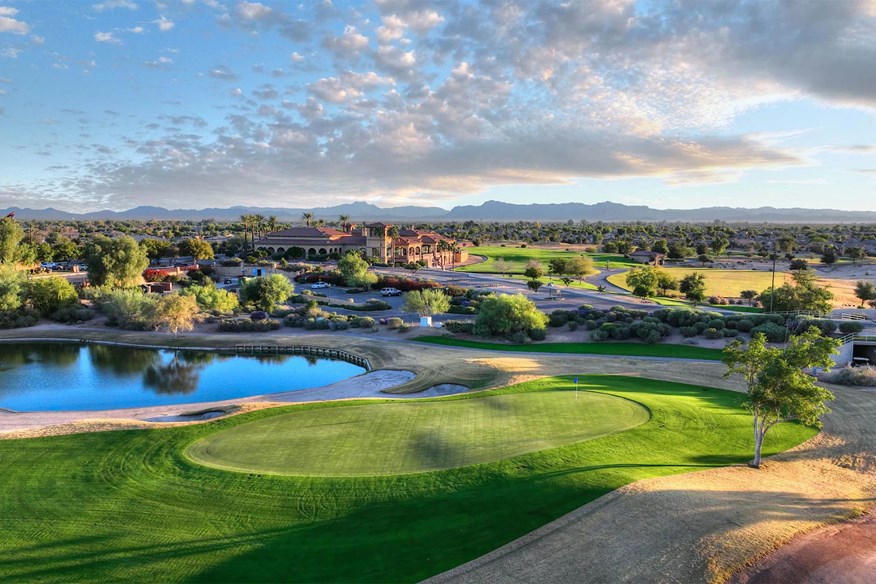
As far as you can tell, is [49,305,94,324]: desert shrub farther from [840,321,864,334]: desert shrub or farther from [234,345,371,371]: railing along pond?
[840,321,864,334]: desert shrub

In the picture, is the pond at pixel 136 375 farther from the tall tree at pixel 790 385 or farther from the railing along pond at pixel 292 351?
the tall tree at pixel 790 385

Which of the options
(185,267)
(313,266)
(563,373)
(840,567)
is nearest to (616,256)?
(313,266)

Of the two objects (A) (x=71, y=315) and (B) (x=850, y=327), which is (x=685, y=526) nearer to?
(B) (x=850, y=327)

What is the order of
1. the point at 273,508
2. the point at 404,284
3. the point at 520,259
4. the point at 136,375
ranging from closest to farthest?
1. the point at 273,508
2. the point at 136,375
3. the point at 404,284
4. the point at 520,259

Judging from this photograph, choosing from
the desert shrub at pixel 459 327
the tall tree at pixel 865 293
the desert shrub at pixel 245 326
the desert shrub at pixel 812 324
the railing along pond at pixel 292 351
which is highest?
the tall tree at pixel 865 293

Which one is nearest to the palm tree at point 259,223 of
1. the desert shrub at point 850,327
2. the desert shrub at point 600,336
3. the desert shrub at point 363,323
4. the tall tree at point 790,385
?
the desert shrub at point 363,323

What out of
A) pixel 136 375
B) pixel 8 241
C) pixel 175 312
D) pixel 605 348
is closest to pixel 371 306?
pixel 175 312

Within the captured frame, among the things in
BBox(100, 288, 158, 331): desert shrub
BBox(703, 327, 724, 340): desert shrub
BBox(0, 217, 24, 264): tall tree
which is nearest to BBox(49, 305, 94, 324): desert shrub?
BBox(100, 288, 158, 331): desert shrub
